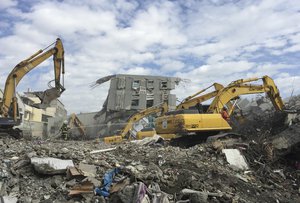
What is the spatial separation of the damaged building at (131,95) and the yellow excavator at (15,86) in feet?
46.3

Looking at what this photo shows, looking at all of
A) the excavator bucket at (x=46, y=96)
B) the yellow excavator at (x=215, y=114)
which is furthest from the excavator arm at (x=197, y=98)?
the excavator bucket at (x=46, y=96)

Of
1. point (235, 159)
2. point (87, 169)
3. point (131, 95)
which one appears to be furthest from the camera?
point (131, 95)

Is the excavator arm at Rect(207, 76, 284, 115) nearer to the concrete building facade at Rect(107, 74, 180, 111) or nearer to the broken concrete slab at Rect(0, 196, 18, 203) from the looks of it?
the broken concrete slab at Rect(0, 196, 18, 203)

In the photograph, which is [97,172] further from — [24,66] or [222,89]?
[24,66]

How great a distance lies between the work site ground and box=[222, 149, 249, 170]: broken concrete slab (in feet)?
0.08

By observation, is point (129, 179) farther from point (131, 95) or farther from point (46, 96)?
point (131, 95)

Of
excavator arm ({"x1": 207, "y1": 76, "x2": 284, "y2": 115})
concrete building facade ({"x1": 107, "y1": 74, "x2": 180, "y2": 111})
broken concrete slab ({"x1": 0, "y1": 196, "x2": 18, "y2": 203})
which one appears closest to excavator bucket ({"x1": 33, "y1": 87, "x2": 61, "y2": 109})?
excavator arm ({"x1": 207, "y1": 76, "x2": 284, "y2": 115})

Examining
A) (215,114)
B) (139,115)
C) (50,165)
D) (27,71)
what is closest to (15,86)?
(27,71)

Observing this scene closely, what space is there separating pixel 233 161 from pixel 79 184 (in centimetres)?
445

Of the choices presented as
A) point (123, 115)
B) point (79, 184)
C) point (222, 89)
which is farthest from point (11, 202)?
point (123, 115)

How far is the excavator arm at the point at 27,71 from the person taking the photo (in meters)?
14.6

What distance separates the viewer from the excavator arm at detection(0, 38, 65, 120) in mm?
14602

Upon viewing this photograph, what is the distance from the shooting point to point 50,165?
6.69 metres

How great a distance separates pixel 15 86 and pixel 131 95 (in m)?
17.1
